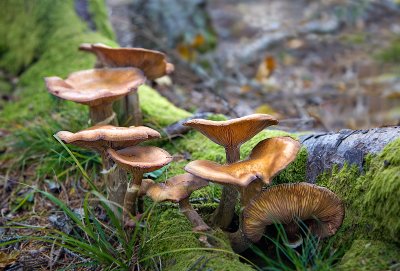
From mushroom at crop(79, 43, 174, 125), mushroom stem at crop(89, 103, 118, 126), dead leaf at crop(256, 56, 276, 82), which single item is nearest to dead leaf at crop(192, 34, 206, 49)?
dead leaf at crop(256, 56, 276, 82)

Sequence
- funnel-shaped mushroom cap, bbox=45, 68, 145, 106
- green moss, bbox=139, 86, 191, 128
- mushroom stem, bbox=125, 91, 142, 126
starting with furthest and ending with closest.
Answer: green moss, bbox=139, 86, 191, 128 → mushroom stem, bbox=125, 91, 142, 126 → funnel-shaped mushroom cap, bbox=45, 68, 145, 106

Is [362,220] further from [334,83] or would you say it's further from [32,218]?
[334,83]

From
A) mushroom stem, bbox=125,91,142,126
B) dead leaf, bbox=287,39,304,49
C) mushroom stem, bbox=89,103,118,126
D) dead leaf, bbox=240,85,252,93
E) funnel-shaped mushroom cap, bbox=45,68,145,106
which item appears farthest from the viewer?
dead leaf, bbox=287,39,304,49

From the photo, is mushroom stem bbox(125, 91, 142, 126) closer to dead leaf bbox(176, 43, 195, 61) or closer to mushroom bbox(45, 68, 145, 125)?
mushroom bbox(45, 68, 145, 125)

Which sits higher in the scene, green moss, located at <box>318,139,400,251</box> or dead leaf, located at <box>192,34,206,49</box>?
green moss, located at <box>318,139,400,251</box>

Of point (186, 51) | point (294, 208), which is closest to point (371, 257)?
point (294, 208)

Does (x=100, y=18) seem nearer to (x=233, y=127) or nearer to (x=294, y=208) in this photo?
(x=233, y=127)

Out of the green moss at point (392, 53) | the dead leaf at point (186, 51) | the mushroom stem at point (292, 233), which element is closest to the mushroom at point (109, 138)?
the mushroom stem at point (292, 233)
